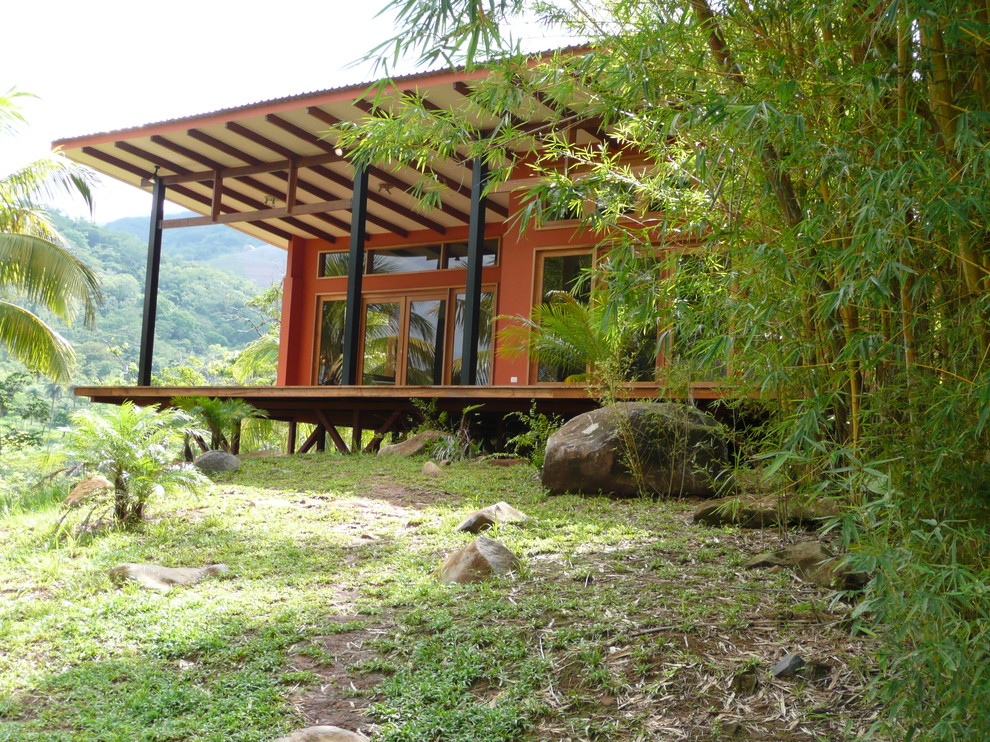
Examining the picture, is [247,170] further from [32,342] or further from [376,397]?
[376,397]

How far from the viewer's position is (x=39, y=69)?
166ft

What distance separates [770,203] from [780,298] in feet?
2.09

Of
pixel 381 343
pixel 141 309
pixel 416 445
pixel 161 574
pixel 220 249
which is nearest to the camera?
pixel 161 574

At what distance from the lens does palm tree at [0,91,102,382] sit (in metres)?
11.7

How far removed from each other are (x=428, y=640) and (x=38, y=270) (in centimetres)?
1052

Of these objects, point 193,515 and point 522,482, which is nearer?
point 193,515

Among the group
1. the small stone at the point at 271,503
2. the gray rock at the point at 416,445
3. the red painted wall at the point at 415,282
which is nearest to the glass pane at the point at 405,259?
the red painted wall at the point at 415,282

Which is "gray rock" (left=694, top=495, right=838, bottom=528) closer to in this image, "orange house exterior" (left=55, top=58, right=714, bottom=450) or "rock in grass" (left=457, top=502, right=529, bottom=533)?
"rock in grass" (left=457, top=502, right=529, bottom=533)

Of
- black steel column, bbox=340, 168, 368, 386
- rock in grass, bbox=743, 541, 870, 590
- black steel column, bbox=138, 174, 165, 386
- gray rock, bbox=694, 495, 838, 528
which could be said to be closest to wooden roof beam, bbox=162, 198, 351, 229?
black steel column, bbox=138, 174, 165, 386

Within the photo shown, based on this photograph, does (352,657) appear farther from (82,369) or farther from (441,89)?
(82,369)

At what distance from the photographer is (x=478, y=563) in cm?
422

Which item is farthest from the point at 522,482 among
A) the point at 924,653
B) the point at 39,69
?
Answer: the point at 39,69

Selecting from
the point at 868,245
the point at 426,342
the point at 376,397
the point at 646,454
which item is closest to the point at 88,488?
the point at 376,397

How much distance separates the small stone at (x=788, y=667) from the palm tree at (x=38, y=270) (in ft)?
38.0
